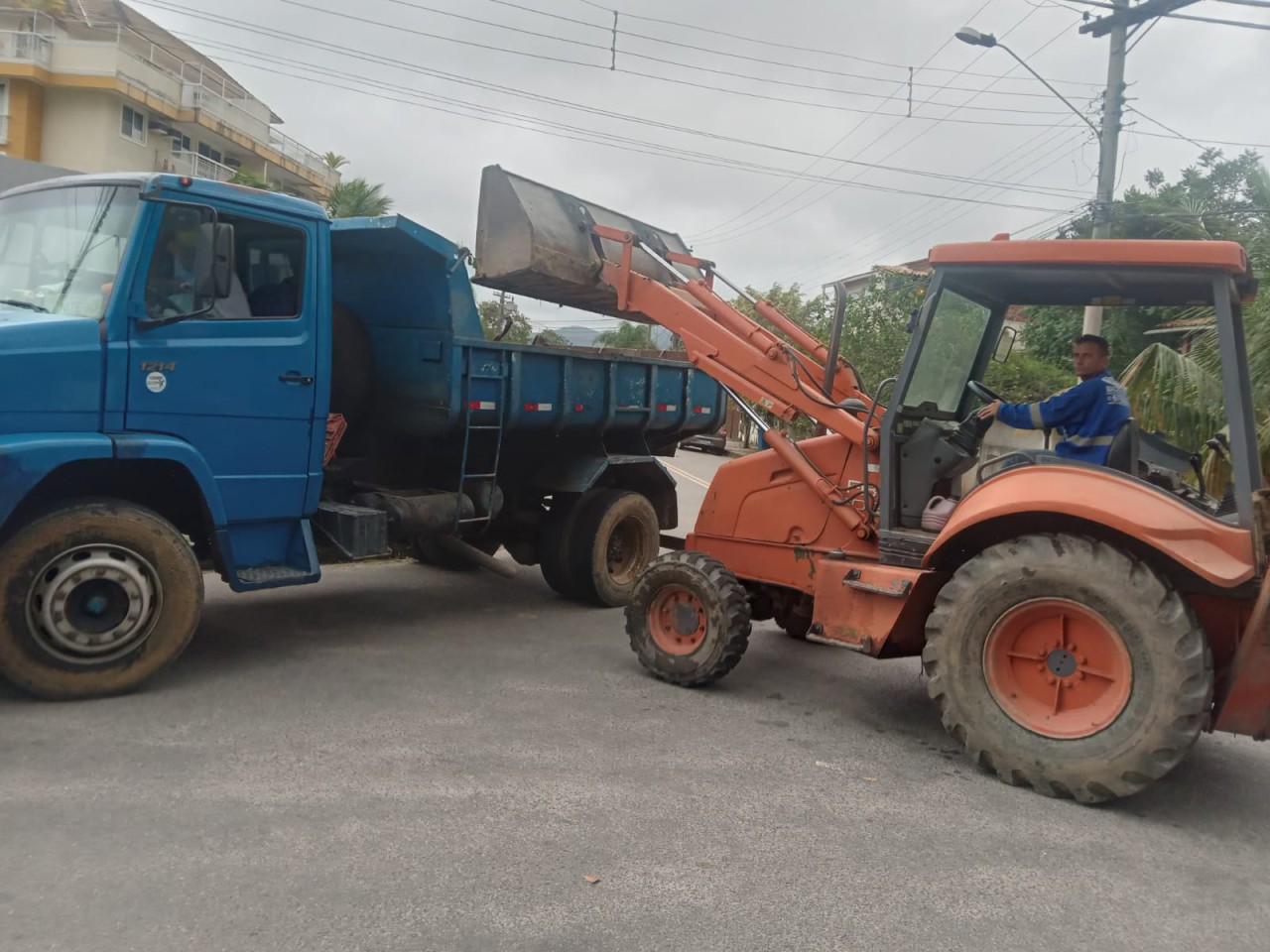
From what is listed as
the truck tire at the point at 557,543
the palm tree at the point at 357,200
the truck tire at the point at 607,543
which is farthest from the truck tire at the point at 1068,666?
the palm tree at the point at 357,200

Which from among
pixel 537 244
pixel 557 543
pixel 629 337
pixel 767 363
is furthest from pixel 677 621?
pixel 629 337

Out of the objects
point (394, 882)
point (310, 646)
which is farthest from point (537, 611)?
point (394, 882)

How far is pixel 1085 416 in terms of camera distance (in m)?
4.91

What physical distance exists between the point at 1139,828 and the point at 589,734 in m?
2.51

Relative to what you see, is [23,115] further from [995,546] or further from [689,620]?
[995,546]

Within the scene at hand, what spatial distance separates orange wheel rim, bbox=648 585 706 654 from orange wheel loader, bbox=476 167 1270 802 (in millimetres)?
17

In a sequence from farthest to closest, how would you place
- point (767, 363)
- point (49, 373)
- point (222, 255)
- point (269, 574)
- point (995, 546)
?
point (767, 363) → point (269, 574) → point (222, 255) → point (49, 373) → point (995, 546)

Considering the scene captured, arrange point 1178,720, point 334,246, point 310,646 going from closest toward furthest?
point 1178,720 < point 310,646 < point 334,246

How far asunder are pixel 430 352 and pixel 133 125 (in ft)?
90.5

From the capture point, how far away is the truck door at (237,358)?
205 inches

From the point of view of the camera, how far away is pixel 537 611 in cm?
Answer: 798

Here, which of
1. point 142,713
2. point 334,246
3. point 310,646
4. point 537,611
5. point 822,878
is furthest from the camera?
point 537,611

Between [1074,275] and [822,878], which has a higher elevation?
[1074,275]

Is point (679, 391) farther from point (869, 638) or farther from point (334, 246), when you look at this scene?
point (869, 638)
